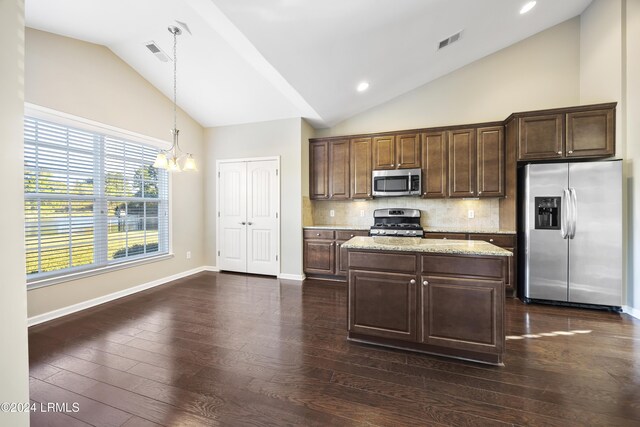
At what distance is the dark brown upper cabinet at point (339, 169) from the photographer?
4.82 m

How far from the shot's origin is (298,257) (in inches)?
186

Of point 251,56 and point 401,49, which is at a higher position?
point 401,49

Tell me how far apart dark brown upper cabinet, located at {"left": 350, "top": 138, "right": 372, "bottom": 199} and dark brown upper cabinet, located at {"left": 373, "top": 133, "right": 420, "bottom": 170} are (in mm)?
139

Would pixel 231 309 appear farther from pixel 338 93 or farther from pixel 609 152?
pixel 609 152

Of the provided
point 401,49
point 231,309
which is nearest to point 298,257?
point 231,309

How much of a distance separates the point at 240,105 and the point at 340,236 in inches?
111

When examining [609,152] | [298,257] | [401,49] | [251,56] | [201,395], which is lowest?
[201,395]

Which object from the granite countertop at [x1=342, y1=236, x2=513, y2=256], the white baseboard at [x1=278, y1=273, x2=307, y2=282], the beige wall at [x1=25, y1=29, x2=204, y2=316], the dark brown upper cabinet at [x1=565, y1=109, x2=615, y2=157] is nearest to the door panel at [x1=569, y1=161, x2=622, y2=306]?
the dark brown upper cabinet at [x1=565, y1=109, x2=615, y2=157]

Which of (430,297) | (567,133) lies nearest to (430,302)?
(430,297)

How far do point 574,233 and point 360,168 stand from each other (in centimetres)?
303

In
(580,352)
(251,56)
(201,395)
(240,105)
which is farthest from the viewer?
(240,105)

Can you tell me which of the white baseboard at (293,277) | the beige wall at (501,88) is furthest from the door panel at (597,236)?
the white baseboard at (293,277)

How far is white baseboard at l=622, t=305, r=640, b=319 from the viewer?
3.06m

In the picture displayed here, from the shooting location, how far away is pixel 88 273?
3.40 m
